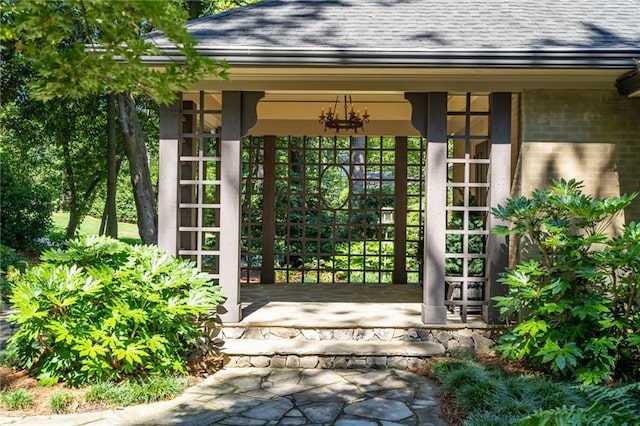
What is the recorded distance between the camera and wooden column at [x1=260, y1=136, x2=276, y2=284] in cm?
891

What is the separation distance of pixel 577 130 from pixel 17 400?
5360 mm

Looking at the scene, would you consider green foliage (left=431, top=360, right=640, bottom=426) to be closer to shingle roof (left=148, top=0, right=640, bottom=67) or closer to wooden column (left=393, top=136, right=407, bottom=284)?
shingle roof (left=148, top=0, right=640, bottom=67)

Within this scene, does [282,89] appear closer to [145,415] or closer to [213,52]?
[213,52]

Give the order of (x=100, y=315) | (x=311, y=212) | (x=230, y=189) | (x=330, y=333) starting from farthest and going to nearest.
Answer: (x=311, y=212) → (x=230, y=189) → (x=330, y=333) → (x=100, y=315)

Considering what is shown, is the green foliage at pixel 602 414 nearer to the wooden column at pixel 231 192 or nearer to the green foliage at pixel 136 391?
the green foliage at pixel 136 391

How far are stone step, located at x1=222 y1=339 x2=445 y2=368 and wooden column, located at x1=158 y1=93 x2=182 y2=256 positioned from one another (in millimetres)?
1286

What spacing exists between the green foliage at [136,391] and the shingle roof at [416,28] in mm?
2853

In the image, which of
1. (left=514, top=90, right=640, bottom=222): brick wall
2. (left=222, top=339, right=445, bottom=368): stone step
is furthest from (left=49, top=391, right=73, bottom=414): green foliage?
(left=514, top=90, right=640, bottom=222): brick wall

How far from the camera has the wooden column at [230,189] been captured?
583 centimetres

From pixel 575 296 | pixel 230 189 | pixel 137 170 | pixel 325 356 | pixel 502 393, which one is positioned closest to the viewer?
pixel 502 393

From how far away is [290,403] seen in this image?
439cm

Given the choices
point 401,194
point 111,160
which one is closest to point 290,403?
point 401,194

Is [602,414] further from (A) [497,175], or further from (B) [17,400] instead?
(B) [17,400]

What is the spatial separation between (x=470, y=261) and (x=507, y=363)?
4.23 ft
